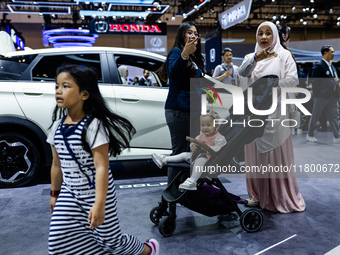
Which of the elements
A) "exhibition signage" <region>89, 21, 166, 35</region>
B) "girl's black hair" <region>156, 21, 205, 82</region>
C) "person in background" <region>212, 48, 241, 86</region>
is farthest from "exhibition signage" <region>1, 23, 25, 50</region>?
"girl's black hair" <region>156, 21, 205, 82</region>

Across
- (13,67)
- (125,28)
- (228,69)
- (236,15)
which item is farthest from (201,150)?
(125,28)

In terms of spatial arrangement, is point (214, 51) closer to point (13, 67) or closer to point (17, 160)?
point (13, 67)

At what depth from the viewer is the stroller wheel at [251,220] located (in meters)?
2.50

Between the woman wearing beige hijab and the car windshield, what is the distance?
2.31m

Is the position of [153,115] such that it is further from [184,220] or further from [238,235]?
[238,235]

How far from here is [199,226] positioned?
8.73 feet

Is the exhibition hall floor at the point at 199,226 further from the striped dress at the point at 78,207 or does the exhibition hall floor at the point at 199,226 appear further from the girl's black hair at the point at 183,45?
the girl's black hair at the point at 183,45

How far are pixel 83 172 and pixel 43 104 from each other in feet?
7.87

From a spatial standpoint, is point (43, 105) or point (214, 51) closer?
point (43, 105)

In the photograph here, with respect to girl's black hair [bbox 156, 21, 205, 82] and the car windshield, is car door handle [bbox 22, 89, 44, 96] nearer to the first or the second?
the car windshield

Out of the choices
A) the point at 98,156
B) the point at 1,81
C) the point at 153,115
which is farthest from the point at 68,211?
the point at 1,81

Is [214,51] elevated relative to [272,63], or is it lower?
elevated

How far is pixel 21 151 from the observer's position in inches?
147

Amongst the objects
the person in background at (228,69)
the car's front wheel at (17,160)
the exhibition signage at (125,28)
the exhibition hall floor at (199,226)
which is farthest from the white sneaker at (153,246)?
the exhibition signage at (125,28)
